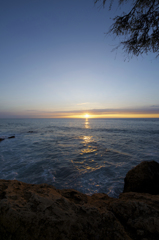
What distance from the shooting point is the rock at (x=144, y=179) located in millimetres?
4320

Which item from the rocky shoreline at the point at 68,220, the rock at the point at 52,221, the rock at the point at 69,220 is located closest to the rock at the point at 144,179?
the rocky shoreline at the point at 68,220

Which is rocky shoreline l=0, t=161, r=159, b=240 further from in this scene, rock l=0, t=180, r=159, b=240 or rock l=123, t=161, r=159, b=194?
rock l=123, t=161, r=159, b=194

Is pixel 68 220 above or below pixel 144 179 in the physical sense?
above

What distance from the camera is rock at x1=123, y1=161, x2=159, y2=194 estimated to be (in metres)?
4.32

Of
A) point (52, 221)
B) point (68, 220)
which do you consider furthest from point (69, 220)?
point (52, 221)

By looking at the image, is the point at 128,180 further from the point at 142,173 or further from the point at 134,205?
the point at 134,205

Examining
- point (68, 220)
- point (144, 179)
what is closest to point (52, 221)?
point (68, 220)

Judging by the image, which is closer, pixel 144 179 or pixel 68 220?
pixel 68 220

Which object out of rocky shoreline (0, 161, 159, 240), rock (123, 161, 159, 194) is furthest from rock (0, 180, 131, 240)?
rock (123, 161, 159, 194)

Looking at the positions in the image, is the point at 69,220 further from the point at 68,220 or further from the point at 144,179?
the point at 144,179

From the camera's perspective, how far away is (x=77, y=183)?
19.0 ft

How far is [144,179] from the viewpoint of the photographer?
4.40 metres

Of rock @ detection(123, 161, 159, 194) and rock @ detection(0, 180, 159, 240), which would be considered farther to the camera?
rock @ detection(123, 161, 159, 194)

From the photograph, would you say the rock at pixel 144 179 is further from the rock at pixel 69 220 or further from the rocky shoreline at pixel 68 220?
the rock at pixel 69 220
